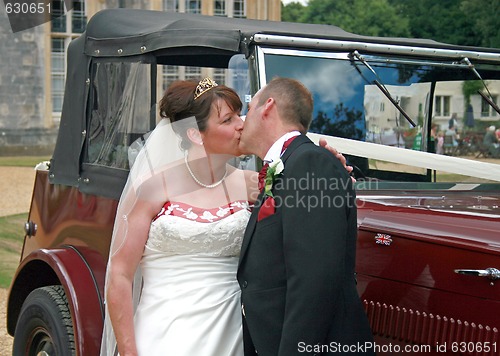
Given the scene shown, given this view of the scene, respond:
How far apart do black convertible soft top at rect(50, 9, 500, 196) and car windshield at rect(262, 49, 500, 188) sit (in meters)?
0.07

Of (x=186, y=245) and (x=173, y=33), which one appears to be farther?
(x=173, y=33)

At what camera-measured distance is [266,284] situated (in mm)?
2611

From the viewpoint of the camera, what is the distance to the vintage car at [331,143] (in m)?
3.00

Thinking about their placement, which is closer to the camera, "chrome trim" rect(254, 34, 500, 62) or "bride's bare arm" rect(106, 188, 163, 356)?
"bride's bare arm" rect(106, 188, 163, 356)

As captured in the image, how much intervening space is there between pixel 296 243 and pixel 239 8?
29140 mm

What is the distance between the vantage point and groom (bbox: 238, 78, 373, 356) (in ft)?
7.97

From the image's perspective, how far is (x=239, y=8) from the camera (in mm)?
30797

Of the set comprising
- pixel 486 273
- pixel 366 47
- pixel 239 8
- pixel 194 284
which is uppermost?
pixel 239 8

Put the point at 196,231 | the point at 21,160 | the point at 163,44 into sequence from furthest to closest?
the point at 21,160
the point at 163,44
the point at 196,231

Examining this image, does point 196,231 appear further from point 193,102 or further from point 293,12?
point 293,12

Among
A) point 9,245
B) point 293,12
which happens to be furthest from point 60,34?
point 293,12

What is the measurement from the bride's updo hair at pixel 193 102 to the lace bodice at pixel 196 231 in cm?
32

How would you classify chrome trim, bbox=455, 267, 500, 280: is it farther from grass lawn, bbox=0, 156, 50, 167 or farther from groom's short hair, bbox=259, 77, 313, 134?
grass lawn, bbox=0, 156, 50, 167

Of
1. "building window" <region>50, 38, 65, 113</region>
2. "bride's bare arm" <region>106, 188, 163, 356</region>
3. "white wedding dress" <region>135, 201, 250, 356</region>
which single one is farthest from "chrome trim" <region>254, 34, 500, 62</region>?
"building window" <region>50, 38, 65, 113</region>
